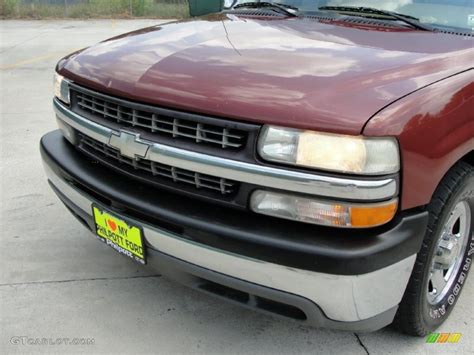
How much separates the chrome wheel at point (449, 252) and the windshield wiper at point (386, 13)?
3.10 feet

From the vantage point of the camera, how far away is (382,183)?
1808 mm

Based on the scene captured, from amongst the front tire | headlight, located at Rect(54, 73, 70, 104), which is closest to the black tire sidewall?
the front tire

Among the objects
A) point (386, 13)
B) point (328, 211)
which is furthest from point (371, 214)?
point (386, 13)

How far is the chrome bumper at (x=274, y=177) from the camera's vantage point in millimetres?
1797

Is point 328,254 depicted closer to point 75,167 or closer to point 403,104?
point 403,104

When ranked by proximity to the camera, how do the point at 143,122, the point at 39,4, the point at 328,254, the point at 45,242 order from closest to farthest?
the point at 328,254 < the point at 143,122 < the point at 45,242 < the point at 39,4

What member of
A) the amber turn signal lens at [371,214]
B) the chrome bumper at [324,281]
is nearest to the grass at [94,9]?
the chrome bumper at [324,281]

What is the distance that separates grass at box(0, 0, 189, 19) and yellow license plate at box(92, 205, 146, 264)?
61.1 feet

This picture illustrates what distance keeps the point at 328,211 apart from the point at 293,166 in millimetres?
206

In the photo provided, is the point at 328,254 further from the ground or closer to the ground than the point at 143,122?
closer to the ground

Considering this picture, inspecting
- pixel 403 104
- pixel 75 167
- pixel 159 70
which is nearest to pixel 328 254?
pixel 403 104

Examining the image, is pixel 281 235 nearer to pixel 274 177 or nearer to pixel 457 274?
pixel 274 177

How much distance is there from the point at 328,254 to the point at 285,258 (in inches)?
6.1

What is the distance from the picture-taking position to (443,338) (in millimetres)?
2578
